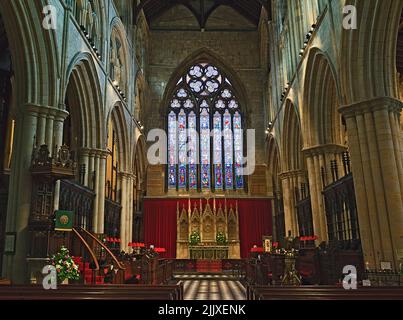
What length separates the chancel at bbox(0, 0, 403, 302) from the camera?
31.0ft

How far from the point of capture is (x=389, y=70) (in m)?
10.3

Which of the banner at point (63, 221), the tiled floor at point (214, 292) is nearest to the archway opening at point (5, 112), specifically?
the banner at point (63, 221)

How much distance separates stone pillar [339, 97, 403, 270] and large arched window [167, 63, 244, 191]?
16.3m

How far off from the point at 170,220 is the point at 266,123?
925cm

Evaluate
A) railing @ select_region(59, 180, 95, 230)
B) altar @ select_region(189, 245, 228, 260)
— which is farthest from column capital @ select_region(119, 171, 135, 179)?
altar @ select_region(189, 245, 228, 260)

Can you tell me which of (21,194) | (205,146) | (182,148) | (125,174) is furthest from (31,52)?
(205,146)

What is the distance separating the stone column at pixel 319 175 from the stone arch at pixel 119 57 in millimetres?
9745

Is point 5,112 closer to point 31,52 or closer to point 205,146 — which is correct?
point 31,52

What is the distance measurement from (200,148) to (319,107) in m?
12.6

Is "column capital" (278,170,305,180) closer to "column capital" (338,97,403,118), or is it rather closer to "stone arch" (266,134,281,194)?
"stone arch" (266,134,281,194)

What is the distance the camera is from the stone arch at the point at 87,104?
1445cm

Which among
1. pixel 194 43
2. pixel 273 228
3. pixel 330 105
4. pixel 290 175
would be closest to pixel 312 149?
pixel 330 105

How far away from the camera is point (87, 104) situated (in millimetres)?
15148
